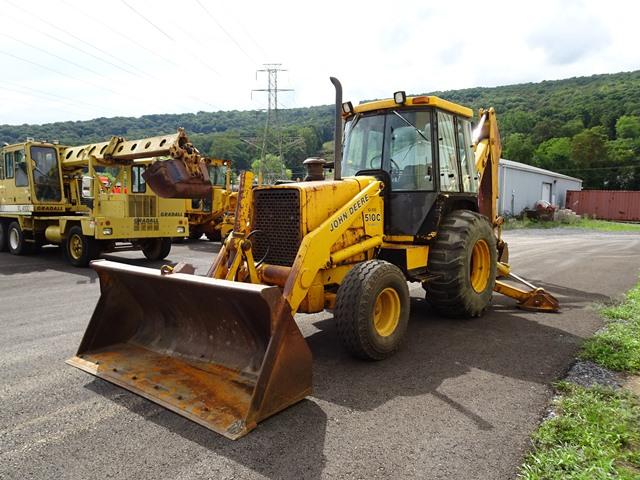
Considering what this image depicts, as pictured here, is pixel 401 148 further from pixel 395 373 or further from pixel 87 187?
pixel 87 187

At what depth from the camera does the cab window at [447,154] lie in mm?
5663

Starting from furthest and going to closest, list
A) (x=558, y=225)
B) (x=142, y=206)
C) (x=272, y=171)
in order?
(x=272, y=171) < (x=558, y=225) < (x=142, y=206)

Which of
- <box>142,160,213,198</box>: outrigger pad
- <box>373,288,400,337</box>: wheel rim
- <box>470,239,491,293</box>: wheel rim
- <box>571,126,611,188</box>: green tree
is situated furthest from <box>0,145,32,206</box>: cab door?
<box>571,126,611,188</box>: green tree

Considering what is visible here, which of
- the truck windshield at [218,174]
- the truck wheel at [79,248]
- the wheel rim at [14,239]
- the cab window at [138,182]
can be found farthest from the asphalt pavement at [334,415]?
the truck windshield at [218,174]

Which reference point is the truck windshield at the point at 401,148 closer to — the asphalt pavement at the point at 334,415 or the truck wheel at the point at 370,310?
the truck wheel at the point at 370,310

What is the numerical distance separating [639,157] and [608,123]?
13.7 metres

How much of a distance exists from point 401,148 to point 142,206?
7.49 metres

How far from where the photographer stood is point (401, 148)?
18.4ft

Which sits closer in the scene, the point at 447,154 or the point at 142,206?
the point at 447,154

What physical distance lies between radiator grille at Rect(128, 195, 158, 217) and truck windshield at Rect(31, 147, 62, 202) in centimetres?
290

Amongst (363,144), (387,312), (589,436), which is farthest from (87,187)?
(589,436)

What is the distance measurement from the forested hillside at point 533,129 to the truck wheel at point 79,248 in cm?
2726

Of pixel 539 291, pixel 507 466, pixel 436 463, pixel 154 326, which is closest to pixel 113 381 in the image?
pixel 154 326

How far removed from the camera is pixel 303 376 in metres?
3.41
